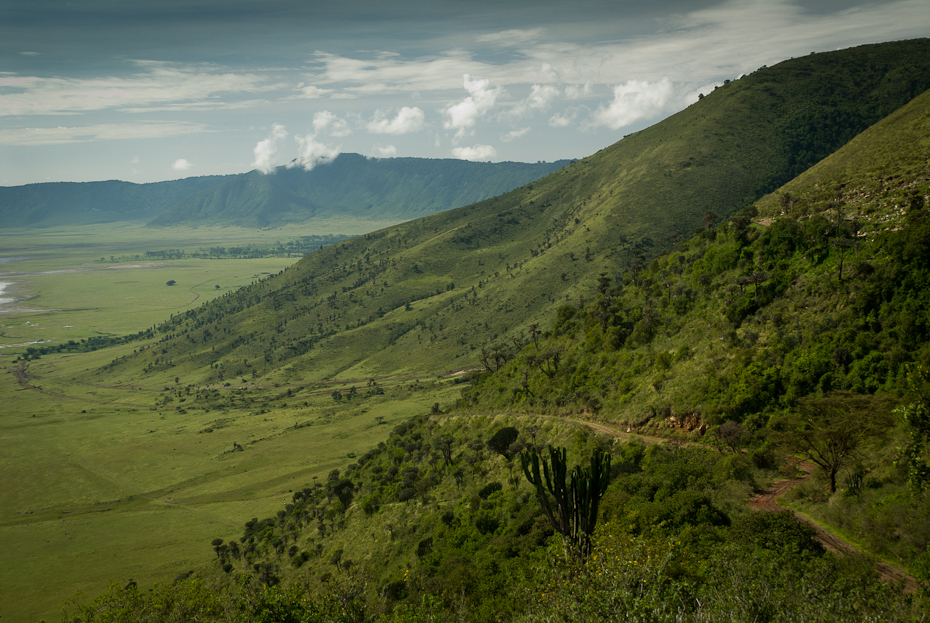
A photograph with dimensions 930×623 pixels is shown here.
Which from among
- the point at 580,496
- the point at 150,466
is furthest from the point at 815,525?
the point at 150,466

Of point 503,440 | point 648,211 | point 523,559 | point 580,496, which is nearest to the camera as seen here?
point 580,496

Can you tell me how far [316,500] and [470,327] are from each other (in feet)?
316

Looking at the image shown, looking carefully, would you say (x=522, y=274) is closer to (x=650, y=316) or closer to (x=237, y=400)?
(x=237, y=400)

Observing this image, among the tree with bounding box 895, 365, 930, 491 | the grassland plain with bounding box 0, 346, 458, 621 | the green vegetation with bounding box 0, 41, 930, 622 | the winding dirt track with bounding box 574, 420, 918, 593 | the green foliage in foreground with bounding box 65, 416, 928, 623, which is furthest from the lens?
the grassland plain with bounding box 0, 346, 458, 621

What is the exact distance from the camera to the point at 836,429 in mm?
31312

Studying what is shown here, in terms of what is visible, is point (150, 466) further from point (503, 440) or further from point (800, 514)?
point (800, 514)

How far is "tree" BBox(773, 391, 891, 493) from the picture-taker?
31.4 m

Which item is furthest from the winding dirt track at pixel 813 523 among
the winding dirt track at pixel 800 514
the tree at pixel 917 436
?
the tree at pixel 917 436

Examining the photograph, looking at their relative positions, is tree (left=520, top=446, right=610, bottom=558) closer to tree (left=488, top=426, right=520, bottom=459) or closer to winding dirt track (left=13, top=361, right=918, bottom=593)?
winding dirt track (left=13, top=361, right=918, bottom=593)

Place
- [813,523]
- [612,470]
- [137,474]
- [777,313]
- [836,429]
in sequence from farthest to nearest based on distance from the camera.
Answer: [137,474] → [777,313] → [612,470] → [836,429] → [813,523]

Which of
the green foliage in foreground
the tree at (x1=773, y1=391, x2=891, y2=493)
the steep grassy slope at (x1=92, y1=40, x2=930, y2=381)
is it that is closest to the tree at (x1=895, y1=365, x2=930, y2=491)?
the tree at (x1=773, y1=391, x2=891, y2=493)

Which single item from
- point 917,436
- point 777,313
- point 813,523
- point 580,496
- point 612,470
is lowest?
point 612,470

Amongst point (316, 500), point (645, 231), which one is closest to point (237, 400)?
point (316, 500)

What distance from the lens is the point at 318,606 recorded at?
93.4 feet
